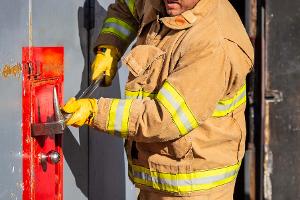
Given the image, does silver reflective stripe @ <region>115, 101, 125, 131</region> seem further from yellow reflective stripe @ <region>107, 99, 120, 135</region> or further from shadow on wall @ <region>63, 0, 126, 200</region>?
shadow on wall @ <region>63, 0, 126, 200</region>

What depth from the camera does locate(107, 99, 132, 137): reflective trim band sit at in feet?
6.86

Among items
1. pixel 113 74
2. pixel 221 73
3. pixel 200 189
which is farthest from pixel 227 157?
pixel 113 74

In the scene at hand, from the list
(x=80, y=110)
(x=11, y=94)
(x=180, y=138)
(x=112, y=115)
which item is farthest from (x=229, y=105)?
(x=11, y=94)

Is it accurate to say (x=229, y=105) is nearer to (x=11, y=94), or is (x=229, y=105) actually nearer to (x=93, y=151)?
(x=93, y=151)

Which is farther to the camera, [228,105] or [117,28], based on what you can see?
[117,28]

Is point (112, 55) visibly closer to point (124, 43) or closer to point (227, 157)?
point (124, 43)

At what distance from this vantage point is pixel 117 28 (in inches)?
103

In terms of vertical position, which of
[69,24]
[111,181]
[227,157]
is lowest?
[111,181]

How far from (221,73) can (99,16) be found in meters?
0.76

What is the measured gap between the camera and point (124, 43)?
8.71 feet

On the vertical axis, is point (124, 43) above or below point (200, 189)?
above

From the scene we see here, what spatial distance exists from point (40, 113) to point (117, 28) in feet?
2.08

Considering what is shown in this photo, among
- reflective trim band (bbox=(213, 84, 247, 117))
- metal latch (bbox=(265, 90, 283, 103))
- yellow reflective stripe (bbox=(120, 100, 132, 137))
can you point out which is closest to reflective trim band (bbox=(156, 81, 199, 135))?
yellow reflective stripe (bbox=(120, 100, 132, 137))

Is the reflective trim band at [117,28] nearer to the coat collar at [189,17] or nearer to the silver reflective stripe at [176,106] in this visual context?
the coat collar at [189,17]
